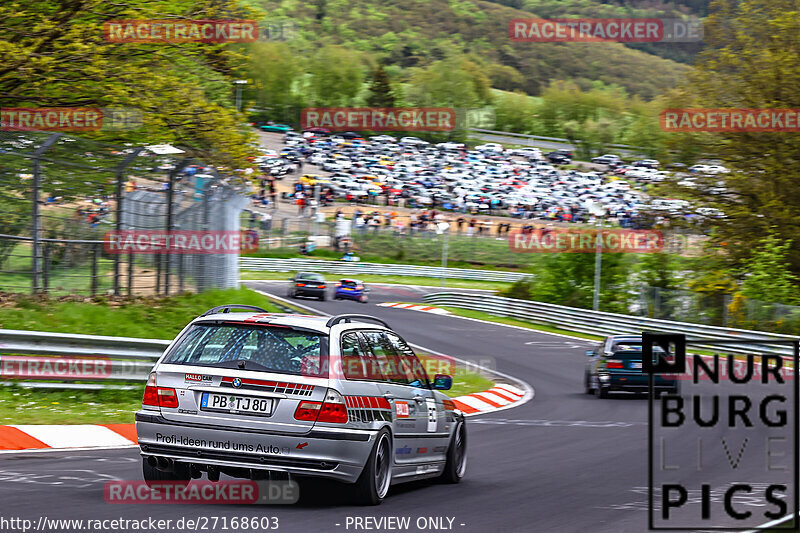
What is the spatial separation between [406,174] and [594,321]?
49.6 metres

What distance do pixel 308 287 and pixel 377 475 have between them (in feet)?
129

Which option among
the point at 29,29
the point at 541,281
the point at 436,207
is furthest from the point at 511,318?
the point at 436,207

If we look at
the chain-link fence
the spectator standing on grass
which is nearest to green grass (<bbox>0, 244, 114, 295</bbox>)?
the chain-link fence

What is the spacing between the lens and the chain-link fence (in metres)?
14.0

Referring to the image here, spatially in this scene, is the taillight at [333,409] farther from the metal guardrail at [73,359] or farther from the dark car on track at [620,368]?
the dark car on track at [620,368]

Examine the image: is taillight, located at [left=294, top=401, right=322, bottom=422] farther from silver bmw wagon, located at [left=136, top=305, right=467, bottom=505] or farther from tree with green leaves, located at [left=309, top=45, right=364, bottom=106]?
tree with green leaves, located at [left=309, top=45, right=364, bottom=106]

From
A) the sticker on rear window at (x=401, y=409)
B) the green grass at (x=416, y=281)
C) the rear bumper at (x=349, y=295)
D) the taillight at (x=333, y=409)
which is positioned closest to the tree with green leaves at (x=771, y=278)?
the rear bumper at (x=349, y=295)

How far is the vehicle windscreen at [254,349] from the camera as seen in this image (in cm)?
738

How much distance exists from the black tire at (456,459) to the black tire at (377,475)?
5.36 feet

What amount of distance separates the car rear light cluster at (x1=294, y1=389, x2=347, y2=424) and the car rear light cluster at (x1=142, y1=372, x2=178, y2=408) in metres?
0.89

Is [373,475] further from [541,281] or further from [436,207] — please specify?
[436,207]

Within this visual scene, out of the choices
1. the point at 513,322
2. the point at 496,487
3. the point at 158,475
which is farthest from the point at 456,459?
the point at 513,322

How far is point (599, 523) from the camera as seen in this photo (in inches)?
297

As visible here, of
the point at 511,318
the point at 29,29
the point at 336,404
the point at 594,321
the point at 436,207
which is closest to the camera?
the point at 336,404
